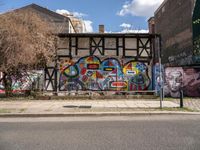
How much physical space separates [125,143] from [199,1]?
24556 millimetres

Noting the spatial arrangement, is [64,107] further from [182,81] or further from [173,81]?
[182,81]

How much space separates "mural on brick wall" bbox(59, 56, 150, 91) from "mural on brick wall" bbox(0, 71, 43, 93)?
6.08ft

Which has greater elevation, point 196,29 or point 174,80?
point 196,29

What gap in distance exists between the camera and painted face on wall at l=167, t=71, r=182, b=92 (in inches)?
832

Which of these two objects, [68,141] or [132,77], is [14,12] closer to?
[132,77]

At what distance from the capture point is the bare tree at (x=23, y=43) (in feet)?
55.9

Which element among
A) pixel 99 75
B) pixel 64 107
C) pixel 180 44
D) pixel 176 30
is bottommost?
pixel 64 107

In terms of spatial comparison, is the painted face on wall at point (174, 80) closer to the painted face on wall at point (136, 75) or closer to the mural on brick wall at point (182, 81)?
the mural on brick wall at point (182, 81)

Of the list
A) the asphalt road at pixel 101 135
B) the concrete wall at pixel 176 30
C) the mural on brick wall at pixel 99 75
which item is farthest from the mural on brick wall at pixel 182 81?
the asphalt road at pixel 101 135

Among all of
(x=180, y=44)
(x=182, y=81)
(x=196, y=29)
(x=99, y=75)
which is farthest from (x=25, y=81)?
(x=180, y=44)

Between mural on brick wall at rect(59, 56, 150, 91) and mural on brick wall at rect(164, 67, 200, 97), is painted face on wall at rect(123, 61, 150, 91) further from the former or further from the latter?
mural on brick wall at rect(164, 67, 200, 97)

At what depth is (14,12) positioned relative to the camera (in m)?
19.0

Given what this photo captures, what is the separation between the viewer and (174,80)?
21.3 metres

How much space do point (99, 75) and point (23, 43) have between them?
6594mm
